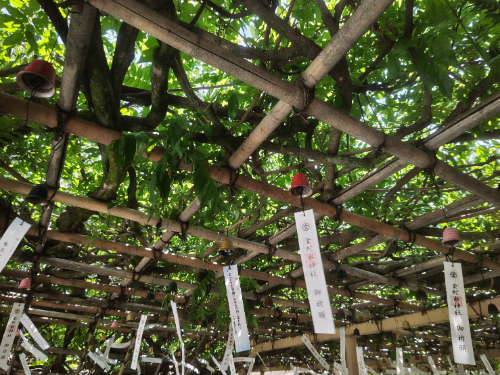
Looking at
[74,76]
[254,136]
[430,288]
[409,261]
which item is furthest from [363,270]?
[74,76]

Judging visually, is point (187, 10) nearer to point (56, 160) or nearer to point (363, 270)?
point (56, 160)

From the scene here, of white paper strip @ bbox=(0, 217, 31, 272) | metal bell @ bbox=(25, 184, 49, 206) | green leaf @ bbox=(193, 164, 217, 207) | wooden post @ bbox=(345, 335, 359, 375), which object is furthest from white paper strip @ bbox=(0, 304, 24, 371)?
wooden post @ bbox=(345, 335, 359, 375)

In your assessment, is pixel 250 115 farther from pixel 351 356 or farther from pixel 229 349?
pixel 351 356

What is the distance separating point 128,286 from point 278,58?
16.8 feet

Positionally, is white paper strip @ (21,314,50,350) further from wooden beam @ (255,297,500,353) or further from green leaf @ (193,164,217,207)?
wooden beam @ (255,297,500,353)

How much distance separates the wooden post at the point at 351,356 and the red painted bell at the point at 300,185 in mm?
5729

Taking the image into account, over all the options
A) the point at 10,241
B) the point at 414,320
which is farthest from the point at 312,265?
the point at 414,320

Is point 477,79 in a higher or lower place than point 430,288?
higher

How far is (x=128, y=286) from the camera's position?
620 cm

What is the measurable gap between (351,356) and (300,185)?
19.8 feet

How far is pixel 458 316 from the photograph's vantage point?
366 centimetres

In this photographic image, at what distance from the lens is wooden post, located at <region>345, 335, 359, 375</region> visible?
7044mm

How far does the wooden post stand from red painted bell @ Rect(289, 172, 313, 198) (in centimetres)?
573

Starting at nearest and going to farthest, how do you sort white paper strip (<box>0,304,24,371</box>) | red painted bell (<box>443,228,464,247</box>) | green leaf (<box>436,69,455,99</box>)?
green leaf (<box>436,69,455,99</box>), red painted bell (<box>443,228,464,247</box>), white paper strip (<box>0,304,24,371</box>)
